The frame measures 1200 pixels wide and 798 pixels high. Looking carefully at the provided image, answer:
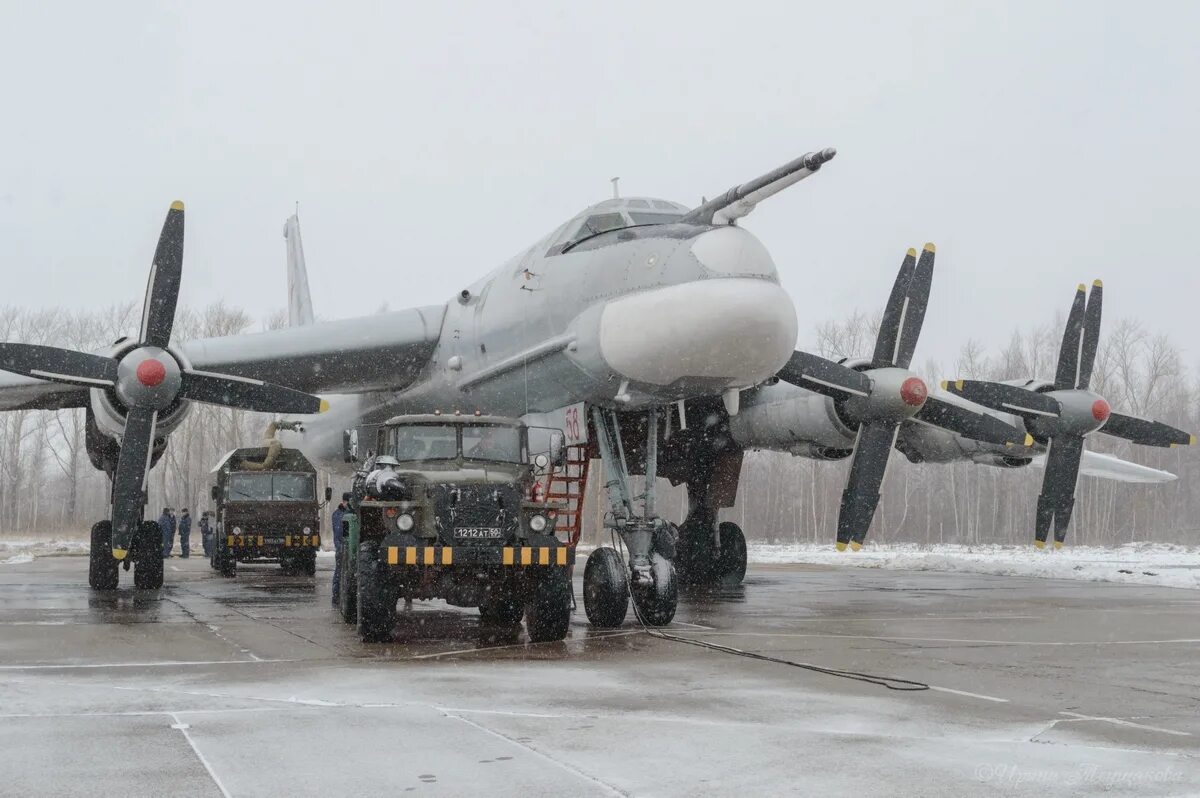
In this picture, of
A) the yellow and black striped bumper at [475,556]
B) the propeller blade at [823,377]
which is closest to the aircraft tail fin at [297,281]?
the propeller blade at [823,377]

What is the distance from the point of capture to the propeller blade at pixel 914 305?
1627cm

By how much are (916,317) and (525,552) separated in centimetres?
887

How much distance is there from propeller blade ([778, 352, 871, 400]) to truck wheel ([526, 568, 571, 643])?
5.85 metres

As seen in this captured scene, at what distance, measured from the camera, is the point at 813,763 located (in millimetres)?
4801

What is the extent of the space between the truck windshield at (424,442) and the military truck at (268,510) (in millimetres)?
11976

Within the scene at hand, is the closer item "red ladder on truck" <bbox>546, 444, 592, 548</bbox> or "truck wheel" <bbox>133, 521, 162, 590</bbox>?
"red ladder on truck" <bbox>546, 444, 592, 548</bbox>

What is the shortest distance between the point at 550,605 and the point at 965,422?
944 centimetres

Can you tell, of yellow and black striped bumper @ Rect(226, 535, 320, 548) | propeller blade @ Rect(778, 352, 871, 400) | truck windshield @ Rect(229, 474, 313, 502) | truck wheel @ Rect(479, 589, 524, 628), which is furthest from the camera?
truck windshield @ Rect(229, 474, 313, 502)

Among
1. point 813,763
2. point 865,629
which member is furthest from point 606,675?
point 865,629

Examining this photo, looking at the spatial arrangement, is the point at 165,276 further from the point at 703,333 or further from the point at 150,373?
the point at 703,333

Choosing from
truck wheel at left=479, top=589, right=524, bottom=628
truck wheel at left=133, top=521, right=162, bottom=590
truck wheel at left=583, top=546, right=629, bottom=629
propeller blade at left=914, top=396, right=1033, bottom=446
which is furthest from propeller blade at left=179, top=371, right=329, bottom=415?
propeller blade at left=914, top=396, right=1033, bottom=446

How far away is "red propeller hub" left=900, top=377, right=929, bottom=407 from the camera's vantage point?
15609 mm

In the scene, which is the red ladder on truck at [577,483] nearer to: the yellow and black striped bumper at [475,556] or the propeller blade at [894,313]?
the yellow and black striped bumper at [475,556]

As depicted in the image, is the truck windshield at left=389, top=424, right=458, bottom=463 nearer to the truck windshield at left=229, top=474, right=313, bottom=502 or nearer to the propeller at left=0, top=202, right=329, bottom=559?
the propeller at left=0, top=202, right=329, bottom=559
